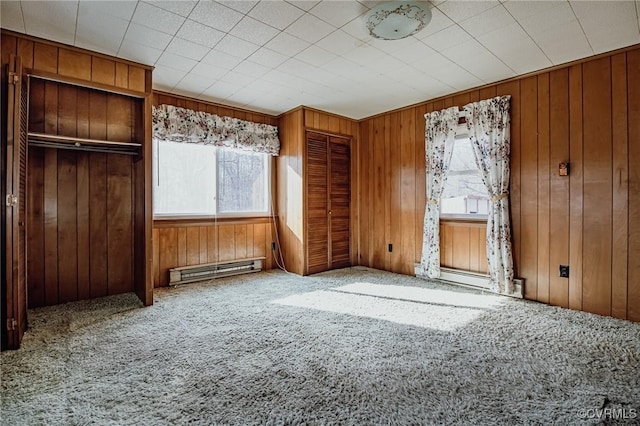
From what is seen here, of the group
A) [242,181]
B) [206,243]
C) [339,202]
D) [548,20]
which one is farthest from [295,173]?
[548,20]

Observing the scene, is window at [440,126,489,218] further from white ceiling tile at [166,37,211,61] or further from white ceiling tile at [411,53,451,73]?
white ceiling tile at [166,37,211,61]

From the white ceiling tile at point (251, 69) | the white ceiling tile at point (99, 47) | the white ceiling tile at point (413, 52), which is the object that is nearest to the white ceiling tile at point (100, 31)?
the white ceiling tile at point (99, 47)

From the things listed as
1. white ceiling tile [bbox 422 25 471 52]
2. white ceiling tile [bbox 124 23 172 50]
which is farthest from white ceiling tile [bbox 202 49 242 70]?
white ceiling tile [bbox 422 25 471 52]

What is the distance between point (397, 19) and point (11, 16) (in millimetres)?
2838

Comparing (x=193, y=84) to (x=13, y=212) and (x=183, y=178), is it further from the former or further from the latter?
(x=13, y=212)

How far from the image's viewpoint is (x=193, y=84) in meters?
3.66

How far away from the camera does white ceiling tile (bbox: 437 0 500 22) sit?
2174 millimetres

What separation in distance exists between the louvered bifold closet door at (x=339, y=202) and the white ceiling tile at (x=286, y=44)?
2.05 m

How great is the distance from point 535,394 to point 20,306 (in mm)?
3331

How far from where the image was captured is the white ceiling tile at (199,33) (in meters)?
2.47

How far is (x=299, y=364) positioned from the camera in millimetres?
1957

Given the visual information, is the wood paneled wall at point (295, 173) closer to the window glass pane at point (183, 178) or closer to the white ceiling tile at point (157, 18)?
the window glass pane at point (183, 178)

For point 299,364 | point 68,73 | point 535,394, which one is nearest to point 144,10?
point 68,73

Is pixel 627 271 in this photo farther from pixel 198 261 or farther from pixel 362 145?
pixel 198 261
